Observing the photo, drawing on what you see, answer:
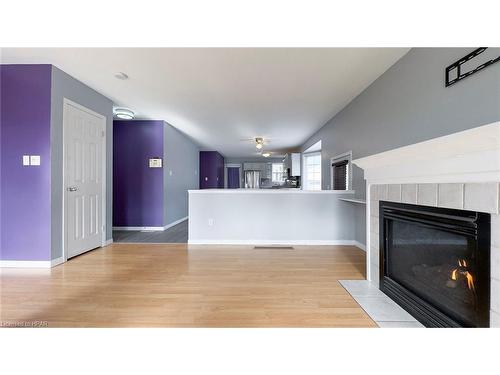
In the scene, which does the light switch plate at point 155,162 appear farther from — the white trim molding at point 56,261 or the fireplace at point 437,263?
the fireplace at point 437,263

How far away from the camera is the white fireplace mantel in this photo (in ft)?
3.73

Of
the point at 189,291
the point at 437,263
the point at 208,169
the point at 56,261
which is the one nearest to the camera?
the point at 437,263

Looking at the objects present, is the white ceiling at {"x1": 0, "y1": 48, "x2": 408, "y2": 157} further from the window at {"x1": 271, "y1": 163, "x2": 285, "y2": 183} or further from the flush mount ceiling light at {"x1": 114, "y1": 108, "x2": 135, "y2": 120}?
the window at {"x1": 271, "y1": 163, "x2": 285, "y2": 183}

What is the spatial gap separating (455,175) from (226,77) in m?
2.64

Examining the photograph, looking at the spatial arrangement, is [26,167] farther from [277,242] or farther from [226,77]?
[277,242]

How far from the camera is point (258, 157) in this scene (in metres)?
12.0

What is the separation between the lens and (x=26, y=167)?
295cm

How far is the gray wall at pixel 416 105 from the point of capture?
5.43ft

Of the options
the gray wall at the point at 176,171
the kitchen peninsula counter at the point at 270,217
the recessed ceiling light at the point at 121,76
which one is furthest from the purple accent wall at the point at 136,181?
the recessed ceiling light at the point at 121,76

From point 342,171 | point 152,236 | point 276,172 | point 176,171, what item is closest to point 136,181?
point 176,171

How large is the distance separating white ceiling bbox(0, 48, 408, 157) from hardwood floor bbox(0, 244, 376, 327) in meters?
2.34

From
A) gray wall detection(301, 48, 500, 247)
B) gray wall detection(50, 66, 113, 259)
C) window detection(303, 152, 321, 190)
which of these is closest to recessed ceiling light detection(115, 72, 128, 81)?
gray wall detection(50, 66, 113, 259)
